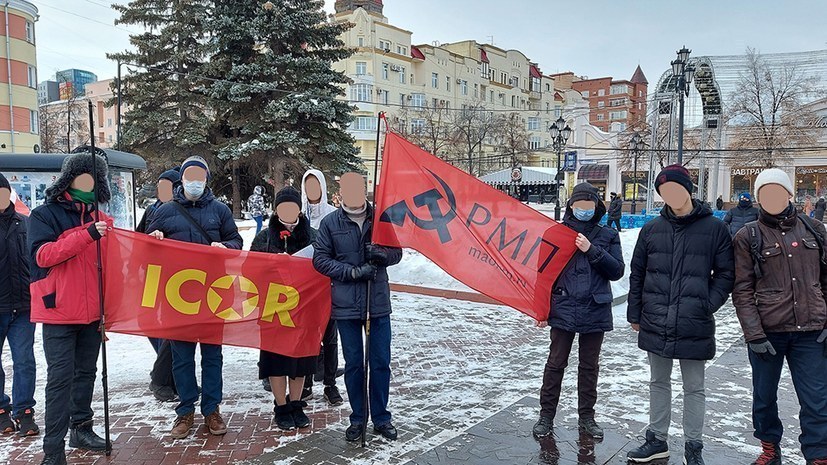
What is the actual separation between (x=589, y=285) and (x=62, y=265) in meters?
4.02

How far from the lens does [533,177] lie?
5212cm

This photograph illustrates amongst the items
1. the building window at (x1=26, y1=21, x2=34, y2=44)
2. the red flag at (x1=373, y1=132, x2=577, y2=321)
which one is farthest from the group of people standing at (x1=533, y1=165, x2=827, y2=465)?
the building window at (x1=26, y1=21, x2=34, y2=44)

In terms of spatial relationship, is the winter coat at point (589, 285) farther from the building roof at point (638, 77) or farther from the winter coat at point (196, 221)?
the building roof at point (638, 77)

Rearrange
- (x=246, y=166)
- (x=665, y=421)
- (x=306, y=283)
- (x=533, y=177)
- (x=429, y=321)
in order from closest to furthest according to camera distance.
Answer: (x=665, y=421) < (x=306, y=283) < (x=429, y=321) < (x=246, y=166) < (x=533, y=177)

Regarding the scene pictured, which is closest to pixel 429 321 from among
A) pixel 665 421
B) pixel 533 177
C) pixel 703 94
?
pixel 665 421

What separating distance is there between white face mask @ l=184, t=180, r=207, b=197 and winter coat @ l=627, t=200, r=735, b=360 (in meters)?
3.58

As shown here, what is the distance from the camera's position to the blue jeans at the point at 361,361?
451 cm

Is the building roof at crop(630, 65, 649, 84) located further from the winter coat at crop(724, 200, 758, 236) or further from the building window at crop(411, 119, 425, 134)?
the winter coat at crop(724, 200, 758, 236)

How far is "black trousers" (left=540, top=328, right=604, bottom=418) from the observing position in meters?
4.55

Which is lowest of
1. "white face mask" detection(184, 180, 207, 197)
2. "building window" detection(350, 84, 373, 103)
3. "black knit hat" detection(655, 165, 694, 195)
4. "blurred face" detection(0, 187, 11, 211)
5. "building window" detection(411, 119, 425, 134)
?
"blurred face" detection(0, 187, 11, 211)

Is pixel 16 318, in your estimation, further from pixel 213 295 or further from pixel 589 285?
pixel 589 285

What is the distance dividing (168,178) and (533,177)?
4880 cm

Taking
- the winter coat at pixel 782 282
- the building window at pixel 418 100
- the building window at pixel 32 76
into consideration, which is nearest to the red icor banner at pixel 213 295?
the winter coat at pixel 782 282

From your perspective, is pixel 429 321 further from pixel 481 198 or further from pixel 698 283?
pixel 698 283
